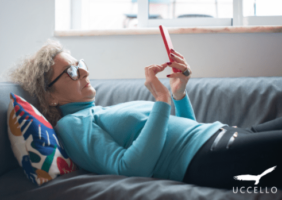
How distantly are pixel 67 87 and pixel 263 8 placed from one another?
5.36 ft

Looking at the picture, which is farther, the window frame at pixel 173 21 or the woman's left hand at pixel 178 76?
the window frame at pixel 173 21

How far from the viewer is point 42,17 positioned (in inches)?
72.5

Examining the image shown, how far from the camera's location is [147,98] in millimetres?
1425

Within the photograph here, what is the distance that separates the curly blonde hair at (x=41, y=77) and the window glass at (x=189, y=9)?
113 cm

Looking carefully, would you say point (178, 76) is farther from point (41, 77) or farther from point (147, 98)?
point (41, 77)

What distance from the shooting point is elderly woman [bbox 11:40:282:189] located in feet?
2.60

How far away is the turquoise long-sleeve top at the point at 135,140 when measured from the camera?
85 cm

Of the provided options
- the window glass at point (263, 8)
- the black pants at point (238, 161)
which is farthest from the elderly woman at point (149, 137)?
the window glass at point (263, 8)

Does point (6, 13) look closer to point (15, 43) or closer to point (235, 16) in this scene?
point (15, 43)

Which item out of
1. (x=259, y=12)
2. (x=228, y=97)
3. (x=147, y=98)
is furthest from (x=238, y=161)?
(x=259, y=12)

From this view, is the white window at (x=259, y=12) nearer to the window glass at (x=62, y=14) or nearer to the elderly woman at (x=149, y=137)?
the elderly woman at (x=149, y=137)

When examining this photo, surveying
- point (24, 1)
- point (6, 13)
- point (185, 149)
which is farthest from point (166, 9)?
point (185, 149)

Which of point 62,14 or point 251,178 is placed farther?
point 62,14

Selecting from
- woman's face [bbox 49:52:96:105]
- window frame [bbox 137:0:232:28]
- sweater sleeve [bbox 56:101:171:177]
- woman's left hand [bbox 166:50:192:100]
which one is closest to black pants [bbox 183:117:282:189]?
sweater sleeve [bbox 56:101:171:177]
